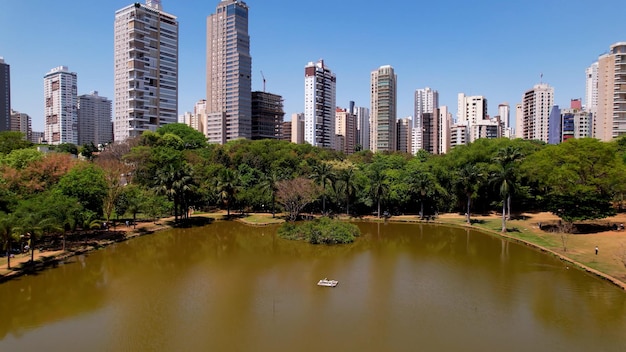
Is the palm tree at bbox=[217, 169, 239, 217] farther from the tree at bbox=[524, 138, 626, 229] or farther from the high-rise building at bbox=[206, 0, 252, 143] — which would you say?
the high-rise building at bbox=[206, 0, 252, 143]

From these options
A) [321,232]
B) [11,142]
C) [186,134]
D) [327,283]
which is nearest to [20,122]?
[186,134]

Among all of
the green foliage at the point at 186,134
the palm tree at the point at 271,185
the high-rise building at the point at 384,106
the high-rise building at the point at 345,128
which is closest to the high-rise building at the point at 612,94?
the high-rise building at the point at 384,106

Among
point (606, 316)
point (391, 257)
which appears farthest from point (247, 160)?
point (606, 316)

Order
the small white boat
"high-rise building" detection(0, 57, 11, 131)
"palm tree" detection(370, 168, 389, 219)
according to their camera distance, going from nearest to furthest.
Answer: the small white boat < "palm tree" detection(370, 168, 389, 219) < "high-rise building" detection(0, 57, 11, 131)

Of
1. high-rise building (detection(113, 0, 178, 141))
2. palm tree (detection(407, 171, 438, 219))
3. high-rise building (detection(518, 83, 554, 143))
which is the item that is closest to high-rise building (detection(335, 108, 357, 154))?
high-rise building (detection(518, 83, 554, 143))

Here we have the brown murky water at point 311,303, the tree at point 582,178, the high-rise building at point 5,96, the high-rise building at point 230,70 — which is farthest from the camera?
the high-rise building at point 5,96

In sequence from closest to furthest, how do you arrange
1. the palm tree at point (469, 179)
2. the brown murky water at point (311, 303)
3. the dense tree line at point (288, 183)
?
the brown murky water at point (311, 303)
the dense tree line at point (288, 183)
the palm tree at point (469, 179)

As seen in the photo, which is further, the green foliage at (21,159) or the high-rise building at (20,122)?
the high-rise building at (20,122)

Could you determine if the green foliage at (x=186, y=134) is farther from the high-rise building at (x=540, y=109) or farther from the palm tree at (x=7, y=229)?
the high-rise building at (x=540, y=109)
